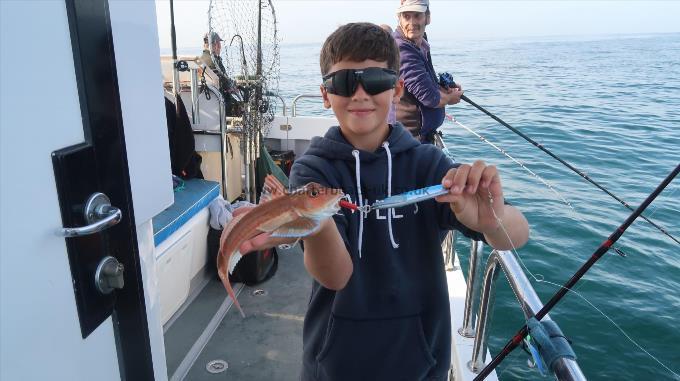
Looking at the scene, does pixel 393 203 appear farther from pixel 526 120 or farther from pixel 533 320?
pixel 526 120

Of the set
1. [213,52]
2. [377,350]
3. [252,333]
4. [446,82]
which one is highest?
[213,52]

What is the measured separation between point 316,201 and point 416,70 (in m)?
3.32

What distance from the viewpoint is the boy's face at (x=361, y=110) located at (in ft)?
5.78

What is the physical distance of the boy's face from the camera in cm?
176

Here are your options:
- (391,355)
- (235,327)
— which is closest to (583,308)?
(235,327)

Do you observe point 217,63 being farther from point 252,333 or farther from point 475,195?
point 475,195

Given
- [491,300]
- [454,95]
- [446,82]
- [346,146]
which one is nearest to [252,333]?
[491,300]

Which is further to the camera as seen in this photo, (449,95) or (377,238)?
(449,95)

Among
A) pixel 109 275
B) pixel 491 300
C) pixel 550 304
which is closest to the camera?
pixel 109 275

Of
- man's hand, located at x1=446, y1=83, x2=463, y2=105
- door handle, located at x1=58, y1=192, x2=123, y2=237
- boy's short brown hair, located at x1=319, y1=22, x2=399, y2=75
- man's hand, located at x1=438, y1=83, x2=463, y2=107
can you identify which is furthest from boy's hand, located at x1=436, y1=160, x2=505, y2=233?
man's hand, located at x1=446, y1=83, x2=463, y2=105

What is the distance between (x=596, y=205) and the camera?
805 cm

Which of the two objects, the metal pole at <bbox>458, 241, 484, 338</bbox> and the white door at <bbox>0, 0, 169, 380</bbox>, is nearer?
the white door at <bbox>0, 0, 169, 380</bbox>

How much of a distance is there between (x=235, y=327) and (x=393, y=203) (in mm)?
3082

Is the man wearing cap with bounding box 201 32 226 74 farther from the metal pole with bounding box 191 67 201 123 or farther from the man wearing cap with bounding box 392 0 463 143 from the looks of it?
the man wearing cap with bounding box 392 0 463 143
